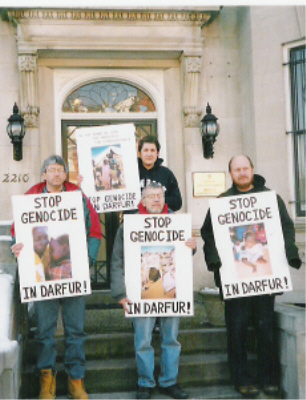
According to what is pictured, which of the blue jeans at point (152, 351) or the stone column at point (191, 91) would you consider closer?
the blue jeans at point (152, 351)

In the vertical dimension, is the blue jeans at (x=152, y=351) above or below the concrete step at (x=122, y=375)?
above

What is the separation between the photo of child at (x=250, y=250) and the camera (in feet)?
14.4

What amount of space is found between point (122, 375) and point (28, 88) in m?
4.56

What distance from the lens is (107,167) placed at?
5.61 m

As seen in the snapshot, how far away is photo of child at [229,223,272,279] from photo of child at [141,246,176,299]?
0.58 metres

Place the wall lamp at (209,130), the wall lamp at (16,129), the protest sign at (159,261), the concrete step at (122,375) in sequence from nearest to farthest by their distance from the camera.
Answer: the protest sign at (159,261)
the concrete step at (122,375)
the wall lamp at (16,129)
the wall lamp at (209,130)

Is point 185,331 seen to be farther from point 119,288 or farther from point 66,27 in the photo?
point 66,27

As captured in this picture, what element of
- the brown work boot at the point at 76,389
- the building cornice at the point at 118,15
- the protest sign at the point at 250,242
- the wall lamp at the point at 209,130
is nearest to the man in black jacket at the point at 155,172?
the protest sign at the point at 250,242

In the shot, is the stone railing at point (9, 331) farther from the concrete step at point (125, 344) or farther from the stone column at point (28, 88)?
the stone column at point (28, 88)

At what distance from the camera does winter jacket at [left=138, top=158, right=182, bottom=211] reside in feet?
16.4

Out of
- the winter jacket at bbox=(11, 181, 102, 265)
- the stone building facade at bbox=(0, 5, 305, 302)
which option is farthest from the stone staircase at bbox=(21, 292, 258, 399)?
the stone building facade at bbox=(0, 5, 305, 302)

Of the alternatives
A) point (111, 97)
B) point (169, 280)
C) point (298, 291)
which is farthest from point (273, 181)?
point (169, 280)

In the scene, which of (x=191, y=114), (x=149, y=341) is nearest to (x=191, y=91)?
(x=191, y=114)

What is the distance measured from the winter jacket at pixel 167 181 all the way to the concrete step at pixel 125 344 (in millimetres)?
1366
